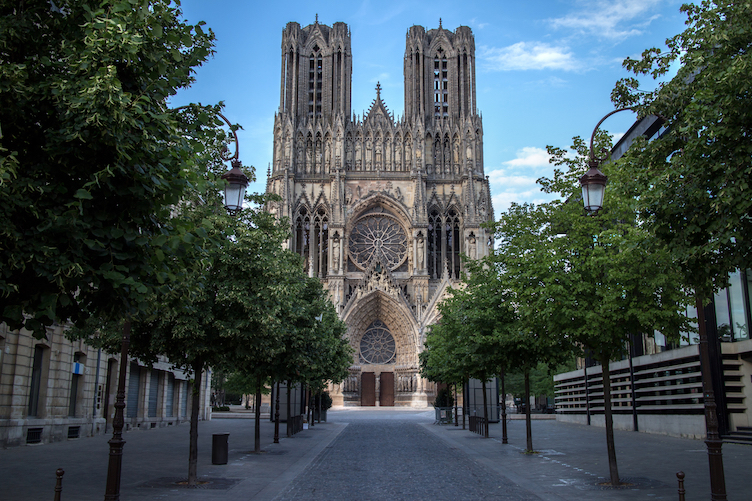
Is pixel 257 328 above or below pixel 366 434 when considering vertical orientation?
above

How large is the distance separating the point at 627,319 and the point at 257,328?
25.8 ft

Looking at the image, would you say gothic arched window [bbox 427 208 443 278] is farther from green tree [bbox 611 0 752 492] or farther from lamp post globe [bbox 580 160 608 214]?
green tree [bbox 611 0 752 492]

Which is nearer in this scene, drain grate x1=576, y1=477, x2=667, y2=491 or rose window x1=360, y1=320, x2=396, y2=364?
drain grate x1=576, y1=477, x2=667, y2=491

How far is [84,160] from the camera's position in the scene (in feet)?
22.3

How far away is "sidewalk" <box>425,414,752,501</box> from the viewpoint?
37.8 feet

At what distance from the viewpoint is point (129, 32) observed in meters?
6.91

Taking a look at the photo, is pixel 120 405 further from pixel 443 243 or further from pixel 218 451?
pixel 443 243

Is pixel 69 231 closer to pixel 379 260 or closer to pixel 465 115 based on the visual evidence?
pixel 379 260

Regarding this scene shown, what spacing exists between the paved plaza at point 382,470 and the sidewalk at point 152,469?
22 mm

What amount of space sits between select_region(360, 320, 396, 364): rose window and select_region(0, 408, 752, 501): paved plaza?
34.9m

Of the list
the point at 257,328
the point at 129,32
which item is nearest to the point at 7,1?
the point at 129,32

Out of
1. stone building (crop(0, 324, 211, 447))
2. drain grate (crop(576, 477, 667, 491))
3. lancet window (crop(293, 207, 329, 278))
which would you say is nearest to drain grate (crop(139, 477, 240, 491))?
stone building (crop(0, 324, 211, 447))

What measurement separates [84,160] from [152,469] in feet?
34.7

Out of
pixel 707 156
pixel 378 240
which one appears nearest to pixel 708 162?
pixel 707 156
